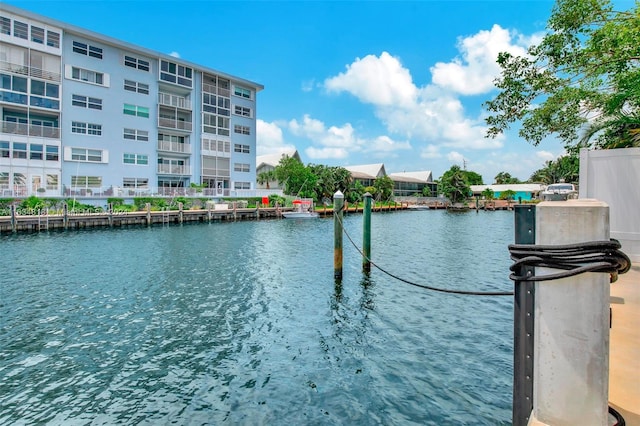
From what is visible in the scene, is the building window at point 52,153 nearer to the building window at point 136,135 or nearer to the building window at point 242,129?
the building window at point 136,135

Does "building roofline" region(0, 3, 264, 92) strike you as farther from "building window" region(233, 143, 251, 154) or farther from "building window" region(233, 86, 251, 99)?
"building window" region(233, 143, 251, 154)

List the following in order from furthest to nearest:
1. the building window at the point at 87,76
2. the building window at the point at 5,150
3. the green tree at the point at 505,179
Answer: the green tree at the point at 505,179
the building window at the point at 87,76
the building window at the point at 5,150

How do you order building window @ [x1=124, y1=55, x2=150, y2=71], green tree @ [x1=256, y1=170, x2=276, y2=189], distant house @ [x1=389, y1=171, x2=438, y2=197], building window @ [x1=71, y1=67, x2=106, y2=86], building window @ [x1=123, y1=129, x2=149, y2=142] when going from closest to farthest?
building window @ [x1=71, y1=67, x2=106, y2=86], building window @ [x1=123, y1=129, x2=149, y2=142], building window @ [x1=124, y1=55, x2=150, y2=71], green tree @ [x1=256, y1=170, x2=276, y2=189], distant house @ [x1=389, y1=171, x2=438, y2=197]

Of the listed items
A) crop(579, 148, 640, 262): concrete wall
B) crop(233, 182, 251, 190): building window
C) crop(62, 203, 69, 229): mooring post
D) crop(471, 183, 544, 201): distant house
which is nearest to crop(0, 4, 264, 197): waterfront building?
crop(233, 182, 251, 190): building window

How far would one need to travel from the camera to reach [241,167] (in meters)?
51.3

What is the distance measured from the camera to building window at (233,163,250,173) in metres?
50.7

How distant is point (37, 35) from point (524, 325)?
4634 cm

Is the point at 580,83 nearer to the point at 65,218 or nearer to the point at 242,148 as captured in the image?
the point at 65,218

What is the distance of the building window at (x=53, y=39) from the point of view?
36156 millimetres

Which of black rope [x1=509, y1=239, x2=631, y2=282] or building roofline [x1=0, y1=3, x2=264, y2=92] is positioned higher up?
building roofline [x1=0, y1=3, x2=264, y2=92]

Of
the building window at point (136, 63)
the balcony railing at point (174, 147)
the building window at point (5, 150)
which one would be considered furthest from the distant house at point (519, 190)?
the building window at point (5, 150)

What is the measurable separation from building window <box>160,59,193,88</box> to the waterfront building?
12 centimetres

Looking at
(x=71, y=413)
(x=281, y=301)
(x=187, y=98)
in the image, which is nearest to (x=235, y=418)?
(x=71, y=413)

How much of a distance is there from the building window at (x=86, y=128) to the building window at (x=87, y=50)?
7.15 m
